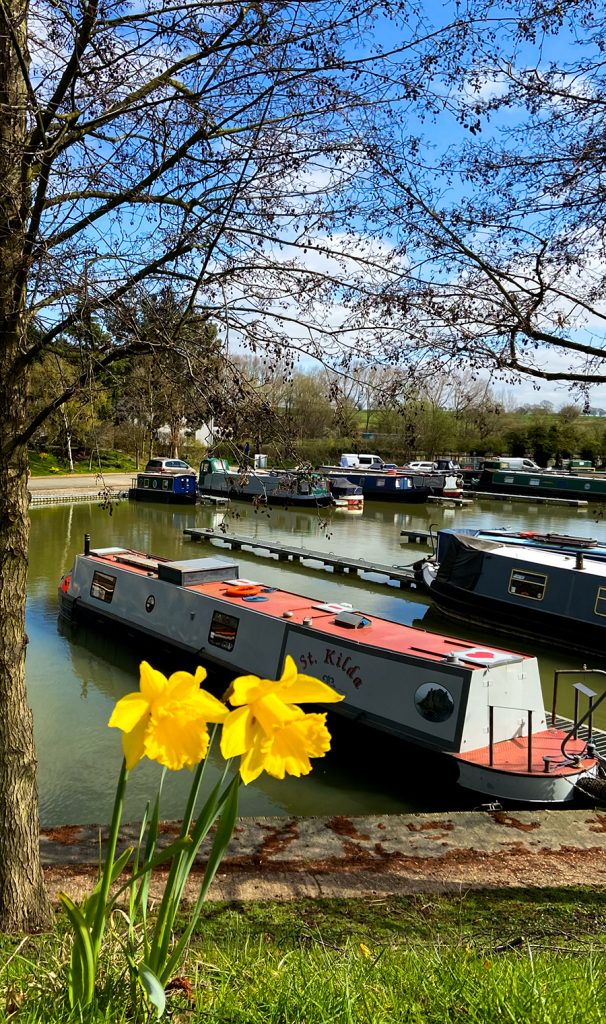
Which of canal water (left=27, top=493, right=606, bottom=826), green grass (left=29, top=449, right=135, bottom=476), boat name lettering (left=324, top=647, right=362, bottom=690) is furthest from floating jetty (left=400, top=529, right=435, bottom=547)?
boat name lettering (left=324, top=647, right=362, bottom=690)

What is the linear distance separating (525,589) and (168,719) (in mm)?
16160

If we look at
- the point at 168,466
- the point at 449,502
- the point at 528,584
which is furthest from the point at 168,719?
the point at 449,502

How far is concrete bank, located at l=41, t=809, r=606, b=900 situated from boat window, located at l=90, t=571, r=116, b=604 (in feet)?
29.1

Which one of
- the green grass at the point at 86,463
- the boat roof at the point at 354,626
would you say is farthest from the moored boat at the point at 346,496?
the boat roof at the point at 354,626

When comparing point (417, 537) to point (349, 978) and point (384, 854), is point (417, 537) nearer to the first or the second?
point (384, 854)

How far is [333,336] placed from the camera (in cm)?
509

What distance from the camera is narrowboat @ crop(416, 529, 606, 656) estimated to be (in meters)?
15.9

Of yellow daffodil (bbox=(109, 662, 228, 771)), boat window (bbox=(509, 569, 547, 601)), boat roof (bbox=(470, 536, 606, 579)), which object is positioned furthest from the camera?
boat window (bbox=(509, 569, 547, 601))

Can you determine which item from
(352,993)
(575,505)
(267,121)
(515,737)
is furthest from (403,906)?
(575,505)

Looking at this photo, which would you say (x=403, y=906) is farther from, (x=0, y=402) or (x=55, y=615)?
(x=55, y=615)

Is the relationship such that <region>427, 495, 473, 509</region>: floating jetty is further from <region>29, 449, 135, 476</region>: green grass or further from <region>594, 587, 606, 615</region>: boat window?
<region>594, 587, 606, 615</region>: boat window

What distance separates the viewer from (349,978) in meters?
3.10

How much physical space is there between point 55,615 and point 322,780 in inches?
387

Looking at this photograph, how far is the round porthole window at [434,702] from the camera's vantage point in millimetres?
8992
